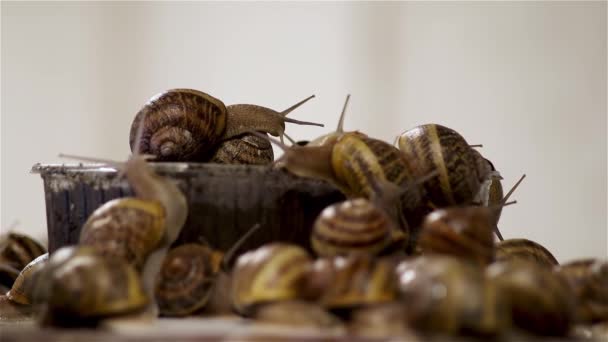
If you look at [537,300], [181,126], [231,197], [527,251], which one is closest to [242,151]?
[181,126]

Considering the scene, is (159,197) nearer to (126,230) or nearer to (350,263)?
(126,230)

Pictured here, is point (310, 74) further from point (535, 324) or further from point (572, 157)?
point (535, 324)

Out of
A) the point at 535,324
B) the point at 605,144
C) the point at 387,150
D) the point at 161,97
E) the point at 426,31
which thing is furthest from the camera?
the point at 426,31

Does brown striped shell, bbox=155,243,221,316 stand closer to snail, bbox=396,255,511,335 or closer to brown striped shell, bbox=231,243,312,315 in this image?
brown striped shell, bbox=231,243,312,315

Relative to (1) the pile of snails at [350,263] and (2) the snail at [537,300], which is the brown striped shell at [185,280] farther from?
(2) the snail at [537,300]

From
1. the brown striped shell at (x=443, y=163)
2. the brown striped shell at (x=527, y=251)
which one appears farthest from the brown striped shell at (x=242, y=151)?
the brown striped shell at (x=527, y=251)

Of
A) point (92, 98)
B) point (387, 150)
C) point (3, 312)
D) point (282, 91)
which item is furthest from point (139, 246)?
point (92, 98)

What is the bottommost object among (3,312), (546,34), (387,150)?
(3,312)
